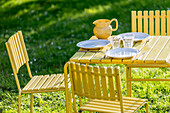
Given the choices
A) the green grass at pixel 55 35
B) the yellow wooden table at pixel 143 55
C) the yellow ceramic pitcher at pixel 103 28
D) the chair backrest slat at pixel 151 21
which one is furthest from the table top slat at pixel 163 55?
the chair backrest slat at pixel 151 21

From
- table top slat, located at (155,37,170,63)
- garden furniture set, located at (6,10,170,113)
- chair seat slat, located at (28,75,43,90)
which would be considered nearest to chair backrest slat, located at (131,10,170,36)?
garden furniture set, located at (6,10,170,113)

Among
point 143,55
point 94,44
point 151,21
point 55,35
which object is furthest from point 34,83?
point 55,35

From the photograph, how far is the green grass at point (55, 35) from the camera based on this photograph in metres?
4.01

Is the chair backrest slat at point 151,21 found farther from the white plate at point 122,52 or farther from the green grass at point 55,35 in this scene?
the white plate at point 122,52

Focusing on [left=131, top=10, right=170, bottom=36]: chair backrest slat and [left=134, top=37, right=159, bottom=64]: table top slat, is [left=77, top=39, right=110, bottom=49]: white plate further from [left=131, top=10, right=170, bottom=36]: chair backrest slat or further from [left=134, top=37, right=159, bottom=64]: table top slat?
[left=131, top=10, right=170, bottom=36]: chair backrest slat

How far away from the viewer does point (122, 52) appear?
2.91 metres

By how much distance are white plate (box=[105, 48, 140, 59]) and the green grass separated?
102cm

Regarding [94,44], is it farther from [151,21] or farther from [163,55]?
[151,21]

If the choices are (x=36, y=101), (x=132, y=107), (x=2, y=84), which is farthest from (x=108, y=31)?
(x=2, y=84)

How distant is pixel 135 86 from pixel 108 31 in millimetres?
1220

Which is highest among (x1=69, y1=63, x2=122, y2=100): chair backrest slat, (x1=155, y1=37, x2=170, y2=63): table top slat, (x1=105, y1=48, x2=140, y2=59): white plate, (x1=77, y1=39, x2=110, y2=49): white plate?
(x1=77, y1=39, x2=110, y2=49): white plate

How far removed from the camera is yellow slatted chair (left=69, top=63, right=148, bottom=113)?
7.82ft

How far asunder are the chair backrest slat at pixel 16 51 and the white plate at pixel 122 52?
907mm

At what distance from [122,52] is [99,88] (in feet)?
1.88
